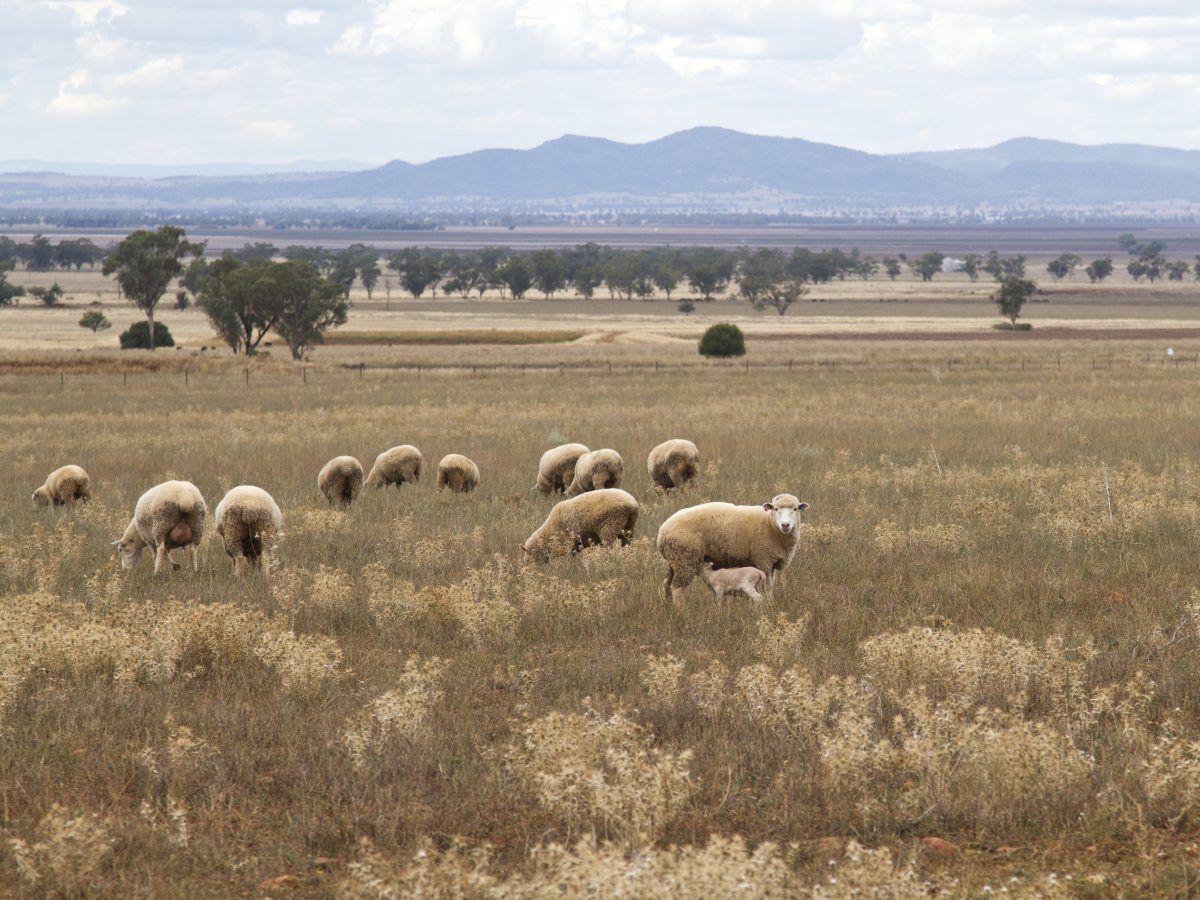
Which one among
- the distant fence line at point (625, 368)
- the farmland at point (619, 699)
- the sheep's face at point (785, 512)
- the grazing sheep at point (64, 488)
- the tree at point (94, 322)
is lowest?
the tree at point (94, 322)

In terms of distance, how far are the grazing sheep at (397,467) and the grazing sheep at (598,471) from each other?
4.79m

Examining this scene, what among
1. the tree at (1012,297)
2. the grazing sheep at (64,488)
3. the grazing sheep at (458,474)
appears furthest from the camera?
the tree at (1012,297)

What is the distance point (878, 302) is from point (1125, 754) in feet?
492

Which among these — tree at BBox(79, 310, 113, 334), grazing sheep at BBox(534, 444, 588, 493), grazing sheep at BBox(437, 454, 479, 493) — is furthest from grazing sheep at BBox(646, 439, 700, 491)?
tree at BBox(79, 310, 113, 334)

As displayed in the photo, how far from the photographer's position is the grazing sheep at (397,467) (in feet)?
80.8

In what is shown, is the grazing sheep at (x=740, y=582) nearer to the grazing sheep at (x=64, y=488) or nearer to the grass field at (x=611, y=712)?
the grass field at (x=611, y=712)

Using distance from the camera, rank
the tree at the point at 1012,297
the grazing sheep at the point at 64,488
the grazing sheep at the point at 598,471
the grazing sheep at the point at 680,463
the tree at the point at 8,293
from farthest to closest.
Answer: the tree at the point at 8,293
the tree at the point at 1012,297
the grazing sheep at the point at 64,488
the grazing sheep at the point at 680,463
the grazing sheep at the point at 598,471

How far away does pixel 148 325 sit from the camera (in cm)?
9088

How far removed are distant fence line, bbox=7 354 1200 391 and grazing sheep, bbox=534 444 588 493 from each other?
35046 mm

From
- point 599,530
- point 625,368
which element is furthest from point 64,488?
point 625,368

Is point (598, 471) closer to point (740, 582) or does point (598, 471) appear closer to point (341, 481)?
point (341, 481)

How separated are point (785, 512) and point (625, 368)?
53.9m

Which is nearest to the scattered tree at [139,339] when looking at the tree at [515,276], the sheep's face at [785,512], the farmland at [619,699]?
the farmland at [619,699]

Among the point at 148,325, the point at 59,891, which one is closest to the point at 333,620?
the point at 59,891
